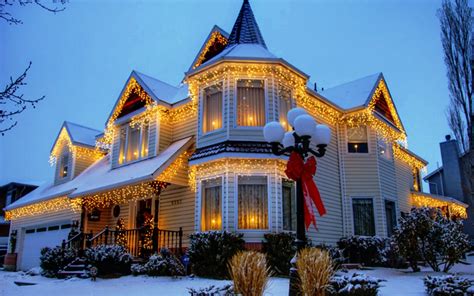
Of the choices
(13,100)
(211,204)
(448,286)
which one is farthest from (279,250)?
(13,100)

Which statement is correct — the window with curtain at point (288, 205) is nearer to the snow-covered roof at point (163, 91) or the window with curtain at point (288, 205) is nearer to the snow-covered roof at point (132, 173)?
the snow-covered roof at point (132, 173)

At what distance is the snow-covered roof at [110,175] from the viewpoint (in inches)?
534

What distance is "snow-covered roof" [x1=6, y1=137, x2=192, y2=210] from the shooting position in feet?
44.5

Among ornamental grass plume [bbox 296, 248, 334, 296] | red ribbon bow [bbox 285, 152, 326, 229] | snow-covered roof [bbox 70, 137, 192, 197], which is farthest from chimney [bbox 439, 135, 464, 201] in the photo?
ornamental grass plume [bbox 296, 248, 334, 296]

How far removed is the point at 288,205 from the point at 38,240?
562 inches

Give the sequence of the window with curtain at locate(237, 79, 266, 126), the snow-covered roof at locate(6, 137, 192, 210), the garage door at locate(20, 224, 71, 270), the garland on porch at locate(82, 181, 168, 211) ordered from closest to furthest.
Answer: the window with curtain at locate(237, 79, 266, 126) < the snow-covered roof at locate(6, 137, 192, 210) < the garland on porch at locate(82, 181, 168, 211) < the garage door at locate(20, 224, 71, 270)

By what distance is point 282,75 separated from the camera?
13.9 metres

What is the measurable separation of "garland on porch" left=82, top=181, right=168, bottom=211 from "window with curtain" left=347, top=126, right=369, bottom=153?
8.23 meters

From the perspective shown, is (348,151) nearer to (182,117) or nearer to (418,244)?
(418,244)

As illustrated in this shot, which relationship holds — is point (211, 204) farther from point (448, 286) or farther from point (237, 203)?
point (448, 286)

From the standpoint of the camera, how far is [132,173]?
47.8 ft

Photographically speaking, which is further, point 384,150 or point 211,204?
point 384,150

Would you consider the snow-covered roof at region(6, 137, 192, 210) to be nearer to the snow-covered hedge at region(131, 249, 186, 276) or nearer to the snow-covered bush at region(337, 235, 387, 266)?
the snow-covered hedge at region(131, 249, 186, 276)

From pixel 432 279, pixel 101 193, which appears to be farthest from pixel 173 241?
pixel 432 279
